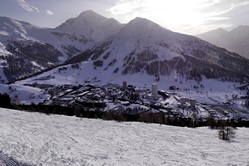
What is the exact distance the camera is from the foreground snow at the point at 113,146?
1456cm

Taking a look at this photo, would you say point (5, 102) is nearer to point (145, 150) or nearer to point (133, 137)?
point (133, 137)

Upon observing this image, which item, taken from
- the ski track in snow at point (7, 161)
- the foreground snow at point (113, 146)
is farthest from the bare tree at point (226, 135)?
the ski track in snow at point (7, 161)

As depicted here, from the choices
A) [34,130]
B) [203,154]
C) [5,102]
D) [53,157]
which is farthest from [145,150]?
[5,102]

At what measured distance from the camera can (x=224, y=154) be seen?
60.5 ft

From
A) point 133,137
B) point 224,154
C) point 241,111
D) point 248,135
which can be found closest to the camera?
point 224,154

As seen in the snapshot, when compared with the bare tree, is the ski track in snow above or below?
below

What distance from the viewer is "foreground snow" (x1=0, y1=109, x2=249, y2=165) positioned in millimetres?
14562

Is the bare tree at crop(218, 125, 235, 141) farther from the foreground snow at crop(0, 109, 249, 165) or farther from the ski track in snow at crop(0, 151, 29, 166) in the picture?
the ski track in snow at crop(0, 151, 29, 166)

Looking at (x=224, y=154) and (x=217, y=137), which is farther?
(x=217, y=137)

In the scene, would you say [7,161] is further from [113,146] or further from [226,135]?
[226,135]

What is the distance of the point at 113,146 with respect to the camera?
18.6 meters

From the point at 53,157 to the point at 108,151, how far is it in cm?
409

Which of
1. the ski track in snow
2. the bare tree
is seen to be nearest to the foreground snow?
the ski track in snow

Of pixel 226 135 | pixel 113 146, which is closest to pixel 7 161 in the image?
pixel 113 146
